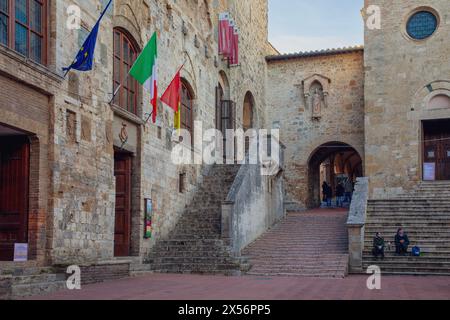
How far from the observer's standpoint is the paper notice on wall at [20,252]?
11.4 m

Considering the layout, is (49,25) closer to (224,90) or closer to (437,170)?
(224,90)

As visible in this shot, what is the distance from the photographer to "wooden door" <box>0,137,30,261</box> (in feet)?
38.2

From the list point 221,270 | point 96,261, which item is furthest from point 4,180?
point 221,270

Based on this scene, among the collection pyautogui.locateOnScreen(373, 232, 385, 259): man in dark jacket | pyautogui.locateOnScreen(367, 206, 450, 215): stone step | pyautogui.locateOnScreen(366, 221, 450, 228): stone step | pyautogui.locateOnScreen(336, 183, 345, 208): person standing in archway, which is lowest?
pyautogui.locateOnScreen(373, 232, 385, 259): man in dark jacket

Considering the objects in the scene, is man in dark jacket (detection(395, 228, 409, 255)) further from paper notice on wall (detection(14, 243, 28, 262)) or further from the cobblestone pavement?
paper notice on wall (detection(14, 243, 28, 262))

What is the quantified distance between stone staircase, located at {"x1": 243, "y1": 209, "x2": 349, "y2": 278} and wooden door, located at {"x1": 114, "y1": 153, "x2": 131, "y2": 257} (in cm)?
326

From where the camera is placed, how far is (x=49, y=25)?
12250 millimetres

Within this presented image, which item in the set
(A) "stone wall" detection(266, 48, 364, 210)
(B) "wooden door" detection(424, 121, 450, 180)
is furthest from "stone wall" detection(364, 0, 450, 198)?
(A) "stone wall" detection(266, 48, 364, 210)

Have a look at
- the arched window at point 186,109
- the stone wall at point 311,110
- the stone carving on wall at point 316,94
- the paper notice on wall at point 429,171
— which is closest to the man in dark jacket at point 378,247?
the arched window at point 186,109

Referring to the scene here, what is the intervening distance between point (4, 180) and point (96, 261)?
2700mm

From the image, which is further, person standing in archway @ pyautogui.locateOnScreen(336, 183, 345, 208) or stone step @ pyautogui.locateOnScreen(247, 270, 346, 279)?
person standing in archway @ pyautogui.locateOnScreen(336, 183, 345, 208)

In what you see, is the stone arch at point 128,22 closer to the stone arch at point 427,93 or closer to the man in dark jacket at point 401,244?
the man in dark jacket at point 401,244

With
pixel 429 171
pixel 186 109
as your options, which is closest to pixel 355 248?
pixel 186 109

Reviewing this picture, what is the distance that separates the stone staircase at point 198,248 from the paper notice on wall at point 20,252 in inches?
189
